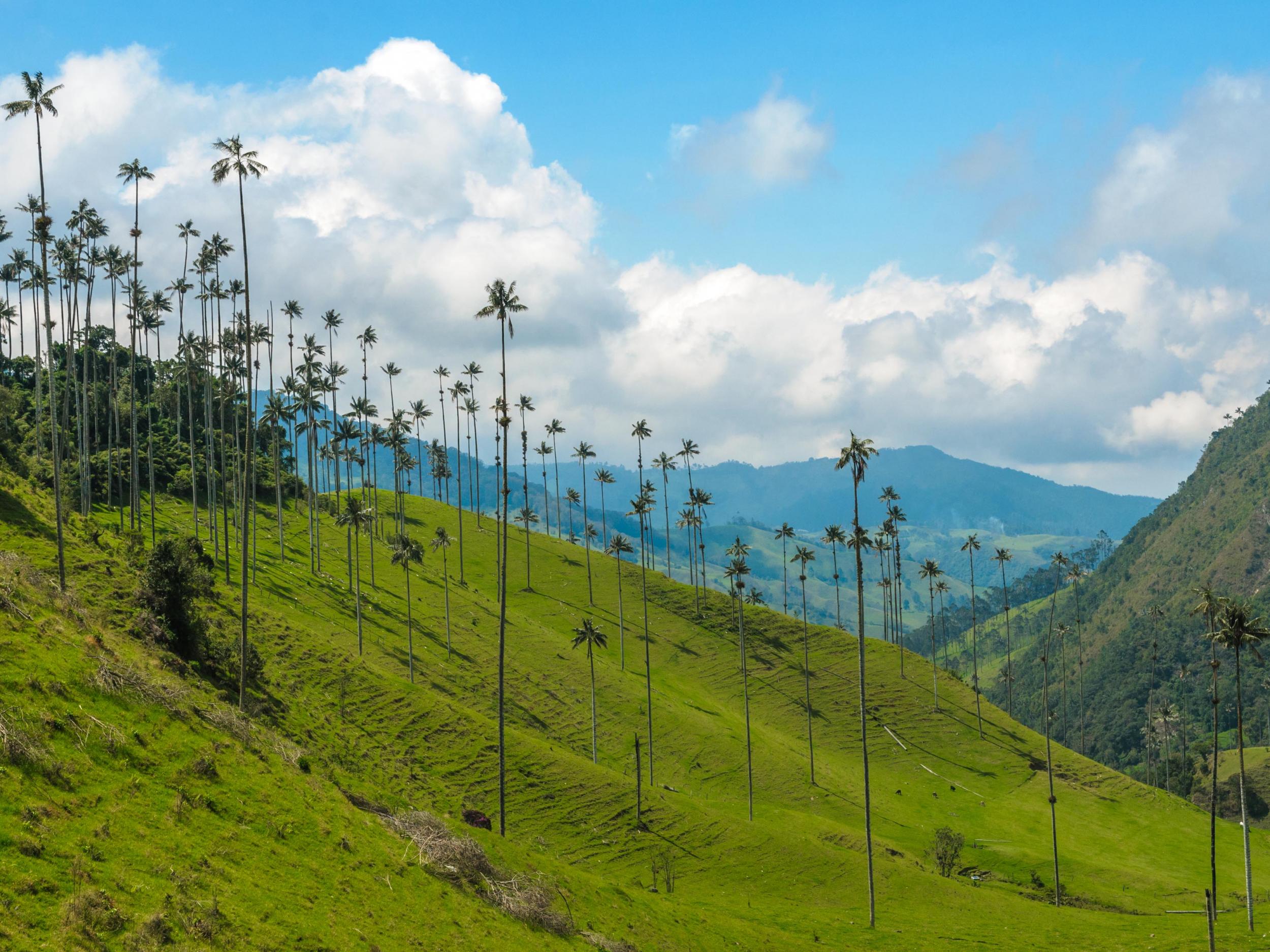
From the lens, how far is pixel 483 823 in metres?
65.6

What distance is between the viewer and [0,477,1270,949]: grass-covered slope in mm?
34625

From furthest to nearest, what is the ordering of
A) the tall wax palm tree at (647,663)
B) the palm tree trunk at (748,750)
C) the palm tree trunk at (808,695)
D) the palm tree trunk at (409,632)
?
the palm tree trunk at (808,695) → the tall wax palm tree at (647,663) → the palm tree trunk at (409,632) → the palm tree trunk at (748,750)

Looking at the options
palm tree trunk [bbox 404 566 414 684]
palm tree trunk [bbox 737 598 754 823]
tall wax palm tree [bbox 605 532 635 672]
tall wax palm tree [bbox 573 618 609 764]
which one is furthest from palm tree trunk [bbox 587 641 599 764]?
tall wax palm tree [bbox 605 532 635 672]

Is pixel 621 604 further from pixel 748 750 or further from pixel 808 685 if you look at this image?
pixel 748 750

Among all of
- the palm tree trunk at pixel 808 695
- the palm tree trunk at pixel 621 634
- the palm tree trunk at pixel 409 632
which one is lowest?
the palm tree trunk at pixel 808 695

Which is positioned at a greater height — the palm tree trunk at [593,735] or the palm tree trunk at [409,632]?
the palm tree trunk at [409,632]

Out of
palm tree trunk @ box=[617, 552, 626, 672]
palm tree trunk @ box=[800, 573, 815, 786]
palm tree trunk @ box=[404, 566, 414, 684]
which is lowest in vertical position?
palm tree trunk @ box=[800, 573, 815, 786]

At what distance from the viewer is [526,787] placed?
3642 inches

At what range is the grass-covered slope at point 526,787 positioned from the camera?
114 ft

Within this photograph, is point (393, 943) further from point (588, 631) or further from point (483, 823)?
point (588, 631)

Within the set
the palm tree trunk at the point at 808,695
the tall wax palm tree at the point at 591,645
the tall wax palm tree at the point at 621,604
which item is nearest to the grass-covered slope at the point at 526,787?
the tall wax palm tree at the point at 591,645

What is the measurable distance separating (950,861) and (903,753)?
4569 centimetres

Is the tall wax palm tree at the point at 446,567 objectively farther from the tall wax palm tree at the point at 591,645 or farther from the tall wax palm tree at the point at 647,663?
the tall wax palm tree at the point at 647,663

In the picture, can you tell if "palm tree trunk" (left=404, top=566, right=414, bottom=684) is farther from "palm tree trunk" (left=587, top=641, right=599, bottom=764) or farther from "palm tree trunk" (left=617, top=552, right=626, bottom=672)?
"palm tree trunk" (left=617, top=552, right=626, bottom=672)
